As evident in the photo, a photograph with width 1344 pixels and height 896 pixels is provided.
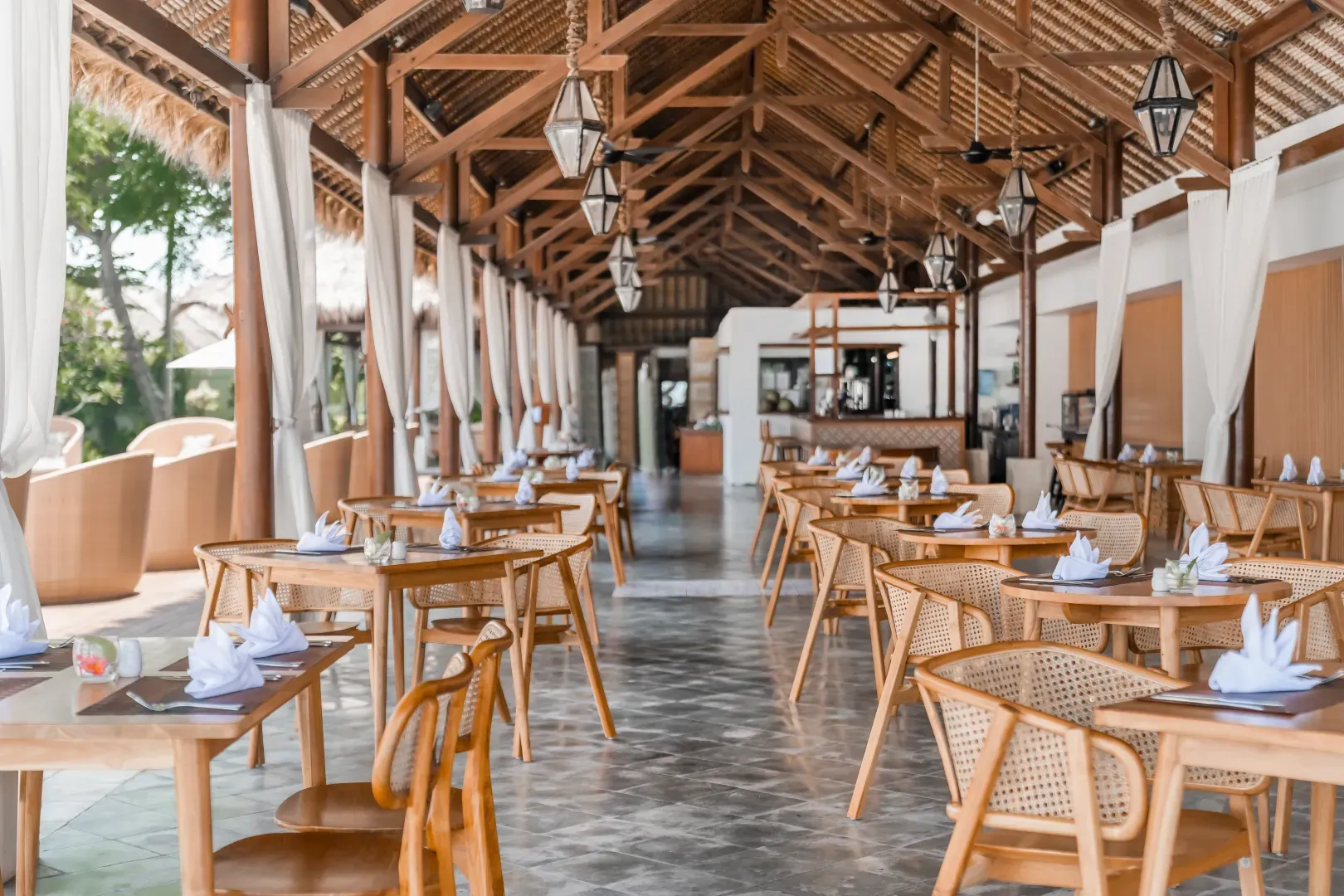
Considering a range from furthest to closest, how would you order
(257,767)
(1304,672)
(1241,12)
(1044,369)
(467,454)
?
(1044,369), (467,454), (1241,12), (257,767), (1304,672)

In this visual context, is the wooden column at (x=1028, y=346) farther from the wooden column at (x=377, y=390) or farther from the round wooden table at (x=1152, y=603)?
the round wooden table at (x=1152, y=603)

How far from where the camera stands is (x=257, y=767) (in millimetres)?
4586

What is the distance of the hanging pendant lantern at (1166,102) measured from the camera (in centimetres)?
696

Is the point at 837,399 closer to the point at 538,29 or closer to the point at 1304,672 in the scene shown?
the point at 538,29

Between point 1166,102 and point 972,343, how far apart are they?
11702mm

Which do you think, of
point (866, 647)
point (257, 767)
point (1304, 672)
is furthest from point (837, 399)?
point (1304, 672)

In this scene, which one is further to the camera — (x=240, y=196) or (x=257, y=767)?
(x=240, y=196)

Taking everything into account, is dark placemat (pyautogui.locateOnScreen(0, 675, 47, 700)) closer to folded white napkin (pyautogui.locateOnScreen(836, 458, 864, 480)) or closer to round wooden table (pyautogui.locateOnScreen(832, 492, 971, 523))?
round wooden table (pyautogui.locateOnScreen(832, 492, 971, 523))

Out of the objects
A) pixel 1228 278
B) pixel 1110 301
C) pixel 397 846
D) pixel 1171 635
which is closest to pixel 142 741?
pixel 397 846

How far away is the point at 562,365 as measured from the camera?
24375 millimetres

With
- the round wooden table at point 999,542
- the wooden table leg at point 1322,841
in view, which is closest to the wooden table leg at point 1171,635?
the wooden table leg at point 1322,841

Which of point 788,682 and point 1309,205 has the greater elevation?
point 1309,205

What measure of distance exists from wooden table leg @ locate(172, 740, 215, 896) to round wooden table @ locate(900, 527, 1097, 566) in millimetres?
3475

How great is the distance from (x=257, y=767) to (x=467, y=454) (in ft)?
25.7
